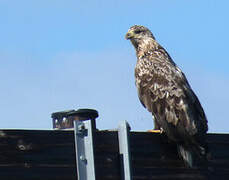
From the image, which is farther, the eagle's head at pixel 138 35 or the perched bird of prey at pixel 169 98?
the eagle's head at pixel 138 35

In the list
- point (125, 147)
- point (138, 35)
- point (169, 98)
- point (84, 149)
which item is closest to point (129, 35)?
point (138, 35)

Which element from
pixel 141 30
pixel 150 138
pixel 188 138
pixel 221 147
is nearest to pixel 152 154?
pixel 150 138

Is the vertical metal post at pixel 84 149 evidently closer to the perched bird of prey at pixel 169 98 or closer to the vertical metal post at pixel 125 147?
the vertical metal post at pixel 125 147

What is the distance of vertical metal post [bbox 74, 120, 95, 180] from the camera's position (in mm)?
4117

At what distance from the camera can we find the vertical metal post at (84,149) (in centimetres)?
412

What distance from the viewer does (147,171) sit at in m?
4.94

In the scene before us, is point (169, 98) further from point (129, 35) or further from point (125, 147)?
point (125, 147)

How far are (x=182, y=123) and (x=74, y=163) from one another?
312 centimetres

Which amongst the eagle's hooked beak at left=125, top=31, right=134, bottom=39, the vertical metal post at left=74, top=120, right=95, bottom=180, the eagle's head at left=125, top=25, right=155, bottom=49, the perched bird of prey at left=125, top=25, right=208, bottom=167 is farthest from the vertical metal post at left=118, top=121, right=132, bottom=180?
the eagle's hooked beak at left=125, top=31, right=134, bottom=39

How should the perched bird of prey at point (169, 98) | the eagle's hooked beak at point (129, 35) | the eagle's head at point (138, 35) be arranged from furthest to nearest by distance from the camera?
1. the eagle's hooked beak at point (129, 35)
2. the eagle's head at point (138, 35)
3. the perched bird of prey at point (169, 98)

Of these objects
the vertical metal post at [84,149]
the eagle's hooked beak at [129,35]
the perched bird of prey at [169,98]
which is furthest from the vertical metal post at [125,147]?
the eagle's hooked beak at [129,35]

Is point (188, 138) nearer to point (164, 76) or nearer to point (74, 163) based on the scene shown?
point (164, 76)

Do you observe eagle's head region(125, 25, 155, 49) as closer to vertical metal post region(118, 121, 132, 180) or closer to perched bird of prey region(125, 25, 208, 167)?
perched bird of prey region(125, 25, 208, 167)

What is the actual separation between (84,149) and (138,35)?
7058mm
